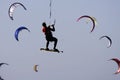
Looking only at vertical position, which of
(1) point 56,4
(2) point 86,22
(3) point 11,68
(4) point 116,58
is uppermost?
(1) point 56,4

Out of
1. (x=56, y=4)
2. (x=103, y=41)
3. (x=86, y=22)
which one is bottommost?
(x=103, y=41)

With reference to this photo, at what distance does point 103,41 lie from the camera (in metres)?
2.38

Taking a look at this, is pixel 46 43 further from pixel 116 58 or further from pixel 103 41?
pixel 116 58

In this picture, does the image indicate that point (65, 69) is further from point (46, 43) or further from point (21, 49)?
point (21, 49)

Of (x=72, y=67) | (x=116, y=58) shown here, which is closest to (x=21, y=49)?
(x=72, y=67)

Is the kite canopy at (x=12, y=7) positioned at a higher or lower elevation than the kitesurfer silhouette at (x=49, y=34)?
higher

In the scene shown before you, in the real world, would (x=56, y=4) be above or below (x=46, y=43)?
above

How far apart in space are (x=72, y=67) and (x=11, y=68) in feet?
2.05

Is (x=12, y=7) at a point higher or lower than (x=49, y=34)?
higher

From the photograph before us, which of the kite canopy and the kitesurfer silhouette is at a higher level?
the kite canopy

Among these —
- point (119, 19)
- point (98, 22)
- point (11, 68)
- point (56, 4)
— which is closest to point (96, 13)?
point (98, 22)

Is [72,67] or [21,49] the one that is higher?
[21,49]

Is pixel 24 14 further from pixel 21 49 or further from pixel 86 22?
pixel 86 22

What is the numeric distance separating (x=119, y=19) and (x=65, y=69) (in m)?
0.77
